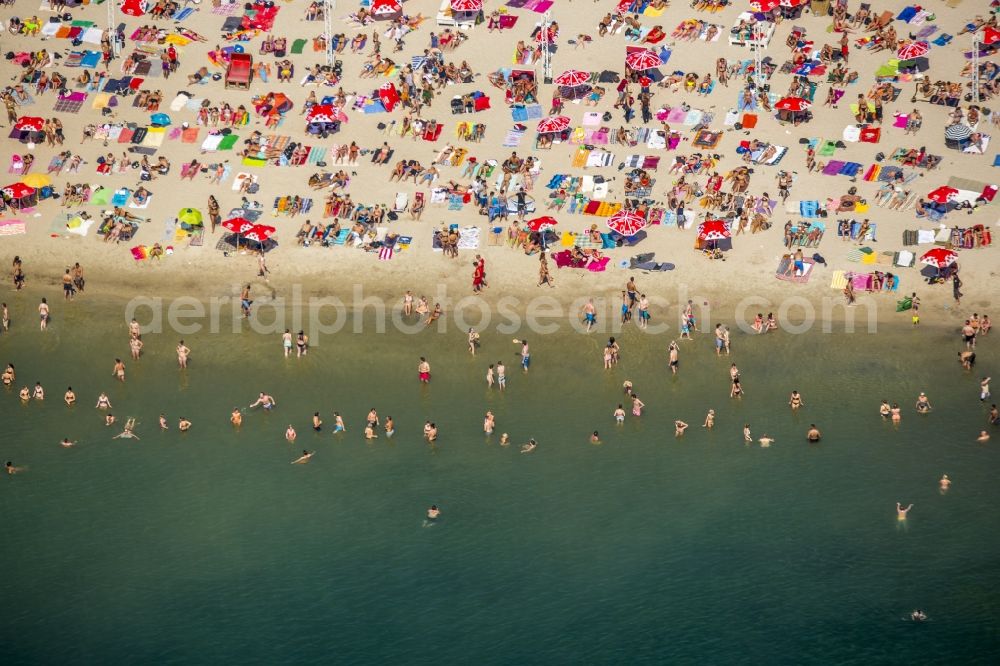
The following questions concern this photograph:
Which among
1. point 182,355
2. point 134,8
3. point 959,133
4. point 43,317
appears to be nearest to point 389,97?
point 134,8

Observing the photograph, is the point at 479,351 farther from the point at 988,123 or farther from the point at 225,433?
the point at 988,123

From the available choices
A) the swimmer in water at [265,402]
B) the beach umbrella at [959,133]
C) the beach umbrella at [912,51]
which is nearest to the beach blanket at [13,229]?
the swimmer in water at [265,402]

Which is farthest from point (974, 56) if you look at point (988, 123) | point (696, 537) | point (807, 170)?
point (696, 537)

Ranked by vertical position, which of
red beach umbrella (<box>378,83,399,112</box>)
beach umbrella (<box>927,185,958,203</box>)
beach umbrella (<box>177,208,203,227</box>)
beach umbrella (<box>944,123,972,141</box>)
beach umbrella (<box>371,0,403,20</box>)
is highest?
beach umbrella (<box>371,0,403,20</box>)

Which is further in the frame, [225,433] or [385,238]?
[385,238]

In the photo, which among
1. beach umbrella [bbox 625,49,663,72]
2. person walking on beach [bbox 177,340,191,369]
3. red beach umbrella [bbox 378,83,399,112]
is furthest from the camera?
red beach umbrella [bbox 378,83,399,112]

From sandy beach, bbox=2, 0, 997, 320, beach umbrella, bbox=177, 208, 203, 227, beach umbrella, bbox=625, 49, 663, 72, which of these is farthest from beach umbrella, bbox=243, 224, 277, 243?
beach umbrella, bbox=625, 49, 663, 72

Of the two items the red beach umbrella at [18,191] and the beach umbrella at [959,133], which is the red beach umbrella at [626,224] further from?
the red beach umbrella at [18,191]

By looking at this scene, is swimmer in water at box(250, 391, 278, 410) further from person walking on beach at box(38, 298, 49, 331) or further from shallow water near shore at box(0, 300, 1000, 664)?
person walking on beach at box(38, 298, 49, 331)
